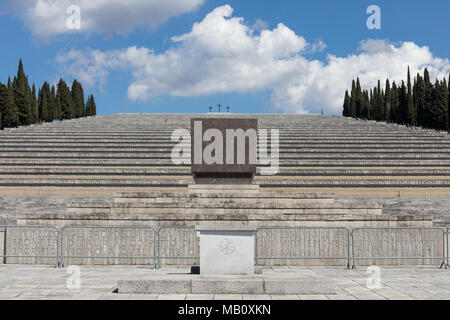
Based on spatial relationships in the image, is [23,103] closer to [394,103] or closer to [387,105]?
[387,105]

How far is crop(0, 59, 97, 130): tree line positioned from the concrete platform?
4268 cm

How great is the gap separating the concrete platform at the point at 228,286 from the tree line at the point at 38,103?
42.7 m

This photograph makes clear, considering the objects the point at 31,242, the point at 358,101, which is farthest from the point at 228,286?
the point at 358,101

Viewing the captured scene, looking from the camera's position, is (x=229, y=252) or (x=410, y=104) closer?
(x=229, y=252)

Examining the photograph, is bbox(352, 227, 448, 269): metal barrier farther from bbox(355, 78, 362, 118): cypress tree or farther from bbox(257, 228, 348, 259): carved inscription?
bbox(355, 78, 362, 118): cypress tree

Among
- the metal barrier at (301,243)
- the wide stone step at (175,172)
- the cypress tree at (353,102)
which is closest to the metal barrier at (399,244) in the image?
the metal barrier at (301,243)

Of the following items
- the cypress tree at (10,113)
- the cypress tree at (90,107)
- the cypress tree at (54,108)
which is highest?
the cypress tree at (90,107)

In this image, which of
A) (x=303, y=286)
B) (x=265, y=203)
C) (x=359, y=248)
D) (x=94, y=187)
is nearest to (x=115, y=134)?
(x=94, y=187)

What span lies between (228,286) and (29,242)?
21.2 ft

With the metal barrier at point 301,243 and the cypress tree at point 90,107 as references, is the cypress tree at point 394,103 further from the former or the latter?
the metal barrier at point 301,243

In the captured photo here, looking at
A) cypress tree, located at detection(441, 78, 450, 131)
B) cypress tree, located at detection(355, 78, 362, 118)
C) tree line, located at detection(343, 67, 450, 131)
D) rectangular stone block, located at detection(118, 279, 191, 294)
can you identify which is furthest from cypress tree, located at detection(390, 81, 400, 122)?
rectangular stone block, located at detection(118, 279, 191, 294)

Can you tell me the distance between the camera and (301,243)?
1110 centimetres

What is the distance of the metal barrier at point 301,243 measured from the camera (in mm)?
11094

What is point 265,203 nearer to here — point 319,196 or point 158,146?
point 319,196
